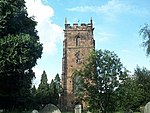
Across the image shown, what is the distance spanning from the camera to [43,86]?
87.4 metres

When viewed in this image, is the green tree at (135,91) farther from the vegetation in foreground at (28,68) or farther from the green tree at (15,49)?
the green tree at (15,49)

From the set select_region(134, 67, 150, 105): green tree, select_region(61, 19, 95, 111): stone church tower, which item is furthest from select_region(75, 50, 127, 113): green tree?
select_region(61, 19, 95, 111): stone church tower

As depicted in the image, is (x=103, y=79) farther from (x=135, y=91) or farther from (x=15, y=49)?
(x=135, y=91)

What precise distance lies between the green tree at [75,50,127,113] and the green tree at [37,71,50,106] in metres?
45.5

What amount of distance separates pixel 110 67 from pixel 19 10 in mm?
9400

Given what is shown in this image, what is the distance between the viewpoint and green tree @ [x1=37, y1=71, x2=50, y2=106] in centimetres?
7531

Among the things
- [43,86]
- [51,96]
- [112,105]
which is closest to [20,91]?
[112,105]

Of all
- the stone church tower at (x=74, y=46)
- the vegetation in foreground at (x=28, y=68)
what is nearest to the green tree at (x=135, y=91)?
the vegetation in foreground at (x=28, y=68)

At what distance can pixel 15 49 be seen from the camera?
25281 millimetres

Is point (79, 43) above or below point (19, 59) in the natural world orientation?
above

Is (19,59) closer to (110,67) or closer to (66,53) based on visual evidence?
(110,67)

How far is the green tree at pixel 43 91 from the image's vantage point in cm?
7531

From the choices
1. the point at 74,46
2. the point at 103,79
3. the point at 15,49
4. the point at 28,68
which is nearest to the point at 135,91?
the point at 103,79

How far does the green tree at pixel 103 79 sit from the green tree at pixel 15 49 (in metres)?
4.96
